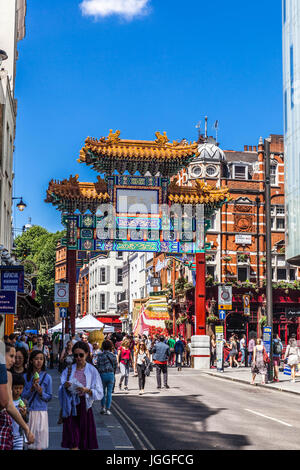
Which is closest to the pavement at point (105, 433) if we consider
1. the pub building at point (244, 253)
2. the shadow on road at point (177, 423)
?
the shadow on road at point (177, 423)

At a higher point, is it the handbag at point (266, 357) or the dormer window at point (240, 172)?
the dormer window at point (240, 172)

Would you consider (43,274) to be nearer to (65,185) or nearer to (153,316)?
(153,316)

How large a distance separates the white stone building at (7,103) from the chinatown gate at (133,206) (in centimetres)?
364

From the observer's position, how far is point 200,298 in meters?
36.1

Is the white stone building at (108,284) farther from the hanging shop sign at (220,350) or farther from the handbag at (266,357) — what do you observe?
the handbag at (266,357)

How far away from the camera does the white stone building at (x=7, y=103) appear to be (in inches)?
1022

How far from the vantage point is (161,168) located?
122 feet

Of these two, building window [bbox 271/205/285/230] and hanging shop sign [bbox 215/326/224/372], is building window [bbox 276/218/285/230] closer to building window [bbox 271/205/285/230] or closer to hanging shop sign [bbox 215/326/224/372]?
building window [bbox 271/205/285/230]

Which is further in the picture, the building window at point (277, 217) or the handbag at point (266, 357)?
the building window at point (277, 217)

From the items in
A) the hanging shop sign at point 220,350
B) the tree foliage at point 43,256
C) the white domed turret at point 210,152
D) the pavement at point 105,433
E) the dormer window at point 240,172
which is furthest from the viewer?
the tree foliage at point 43,256

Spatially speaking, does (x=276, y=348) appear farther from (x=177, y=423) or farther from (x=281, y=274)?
(x=281, y=274)

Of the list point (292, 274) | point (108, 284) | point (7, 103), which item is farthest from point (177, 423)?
point (108, 284)

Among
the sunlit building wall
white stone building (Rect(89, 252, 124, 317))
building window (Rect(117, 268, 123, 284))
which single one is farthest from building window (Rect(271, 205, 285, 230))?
building window (Rect(117, 268, 123, 284))

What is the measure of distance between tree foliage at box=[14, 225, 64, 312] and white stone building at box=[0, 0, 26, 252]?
47469mm
